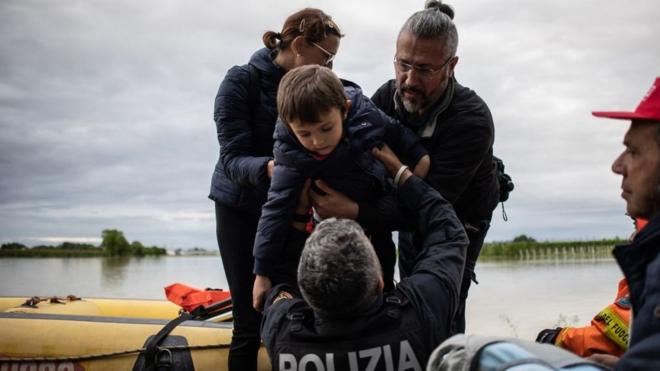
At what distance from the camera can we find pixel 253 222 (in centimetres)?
277

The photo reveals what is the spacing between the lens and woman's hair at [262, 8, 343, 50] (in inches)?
94.9

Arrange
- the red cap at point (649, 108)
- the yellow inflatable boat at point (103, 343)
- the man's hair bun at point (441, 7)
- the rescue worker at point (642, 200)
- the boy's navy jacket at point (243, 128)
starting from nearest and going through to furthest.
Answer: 1. the rescue worker at point (642, 200)
2. the red cap at point (649, 108)
3. the boy's navy jacket at point (243, 128)
4. the man's hair bun at point (441, 7)
5. the yellow inflatable boat at point (103, 343)

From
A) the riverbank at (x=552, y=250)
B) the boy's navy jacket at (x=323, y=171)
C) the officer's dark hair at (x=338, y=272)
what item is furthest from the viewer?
the riverbank at (x=552, y=250)

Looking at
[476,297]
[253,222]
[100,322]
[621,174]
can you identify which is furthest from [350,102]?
[476,297]

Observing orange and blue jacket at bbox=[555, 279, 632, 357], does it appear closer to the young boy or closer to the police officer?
the police officer

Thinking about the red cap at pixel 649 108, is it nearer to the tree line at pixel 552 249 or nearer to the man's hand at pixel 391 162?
the man's hand at pixel 391 162

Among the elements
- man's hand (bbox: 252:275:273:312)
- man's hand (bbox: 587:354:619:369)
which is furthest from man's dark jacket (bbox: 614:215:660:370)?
man's hand (bbox: 252:275:273:312)

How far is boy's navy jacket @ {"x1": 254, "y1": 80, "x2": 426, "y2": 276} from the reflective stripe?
1.01 metres

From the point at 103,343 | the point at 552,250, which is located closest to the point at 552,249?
the point at 552,250

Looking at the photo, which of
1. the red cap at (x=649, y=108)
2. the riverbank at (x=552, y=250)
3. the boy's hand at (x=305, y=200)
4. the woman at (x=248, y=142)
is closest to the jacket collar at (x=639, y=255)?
the red cap at (x=649, y=108)

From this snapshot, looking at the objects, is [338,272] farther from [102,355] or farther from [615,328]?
[102,355]

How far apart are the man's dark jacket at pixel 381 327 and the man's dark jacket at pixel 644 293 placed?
0.60 meters

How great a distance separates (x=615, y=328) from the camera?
7.35 feet

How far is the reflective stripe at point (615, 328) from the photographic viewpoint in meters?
2.21
